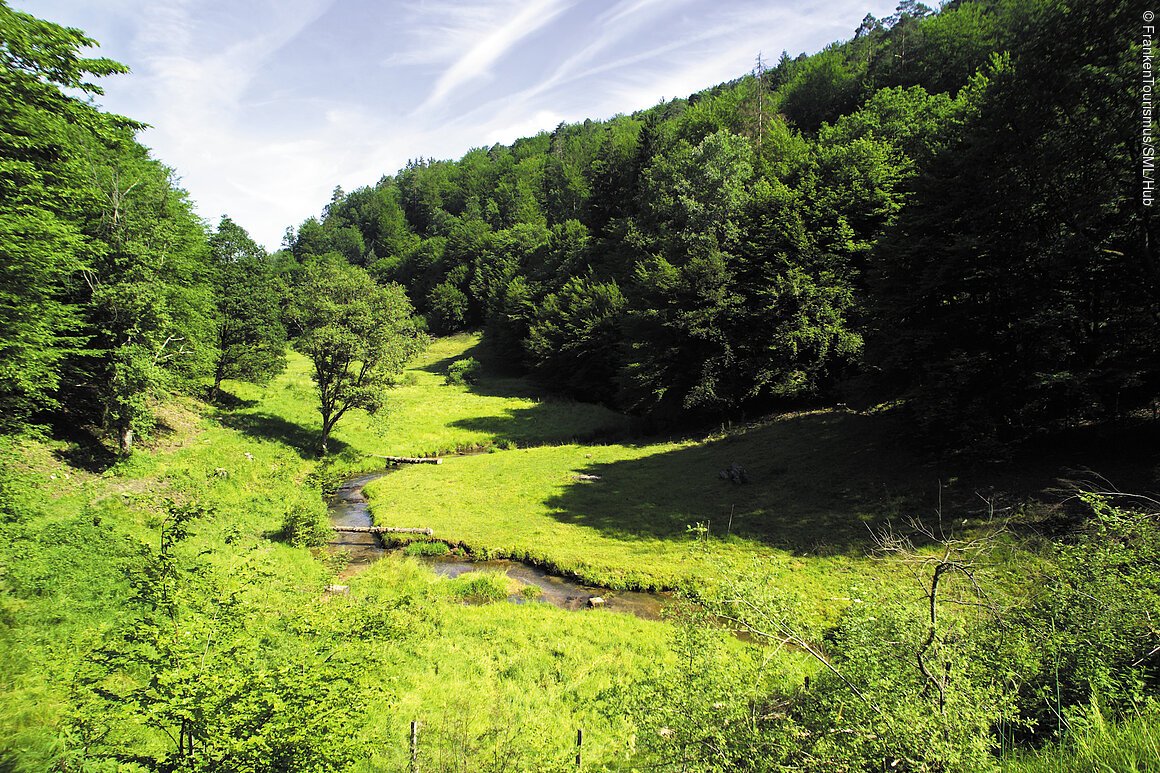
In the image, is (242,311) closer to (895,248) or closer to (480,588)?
(480,588)

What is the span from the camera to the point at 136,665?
6.17 m

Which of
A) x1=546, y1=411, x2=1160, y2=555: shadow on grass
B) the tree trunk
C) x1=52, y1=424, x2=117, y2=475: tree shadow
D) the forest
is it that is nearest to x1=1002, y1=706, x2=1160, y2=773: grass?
the forest

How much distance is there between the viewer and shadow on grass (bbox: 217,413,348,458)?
31869 millimetres

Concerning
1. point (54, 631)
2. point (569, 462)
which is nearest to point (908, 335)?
point (569, 462)

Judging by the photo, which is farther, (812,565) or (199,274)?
(199,274)

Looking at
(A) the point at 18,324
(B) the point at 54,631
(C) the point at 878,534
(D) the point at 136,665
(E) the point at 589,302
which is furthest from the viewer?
(E) the point at 589,302

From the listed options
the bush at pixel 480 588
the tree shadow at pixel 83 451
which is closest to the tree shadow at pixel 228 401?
the tree shadow at pixel 83 451

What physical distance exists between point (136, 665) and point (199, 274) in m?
35.9

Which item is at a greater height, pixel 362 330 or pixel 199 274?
pixel 199 274

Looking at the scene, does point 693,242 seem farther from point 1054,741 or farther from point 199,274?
point 1054,741

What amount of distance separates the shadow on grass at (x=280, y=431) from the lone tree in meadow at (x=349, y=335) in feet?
3.94

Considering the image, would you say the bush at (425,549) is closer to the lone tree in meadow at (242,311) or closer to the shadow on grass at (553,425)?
the shadow on grass at (553,425)

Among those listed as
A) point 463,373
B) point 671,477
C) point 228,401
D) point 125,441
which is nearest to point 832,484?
point 671,477

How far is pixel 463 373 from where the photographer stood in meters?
65.9
